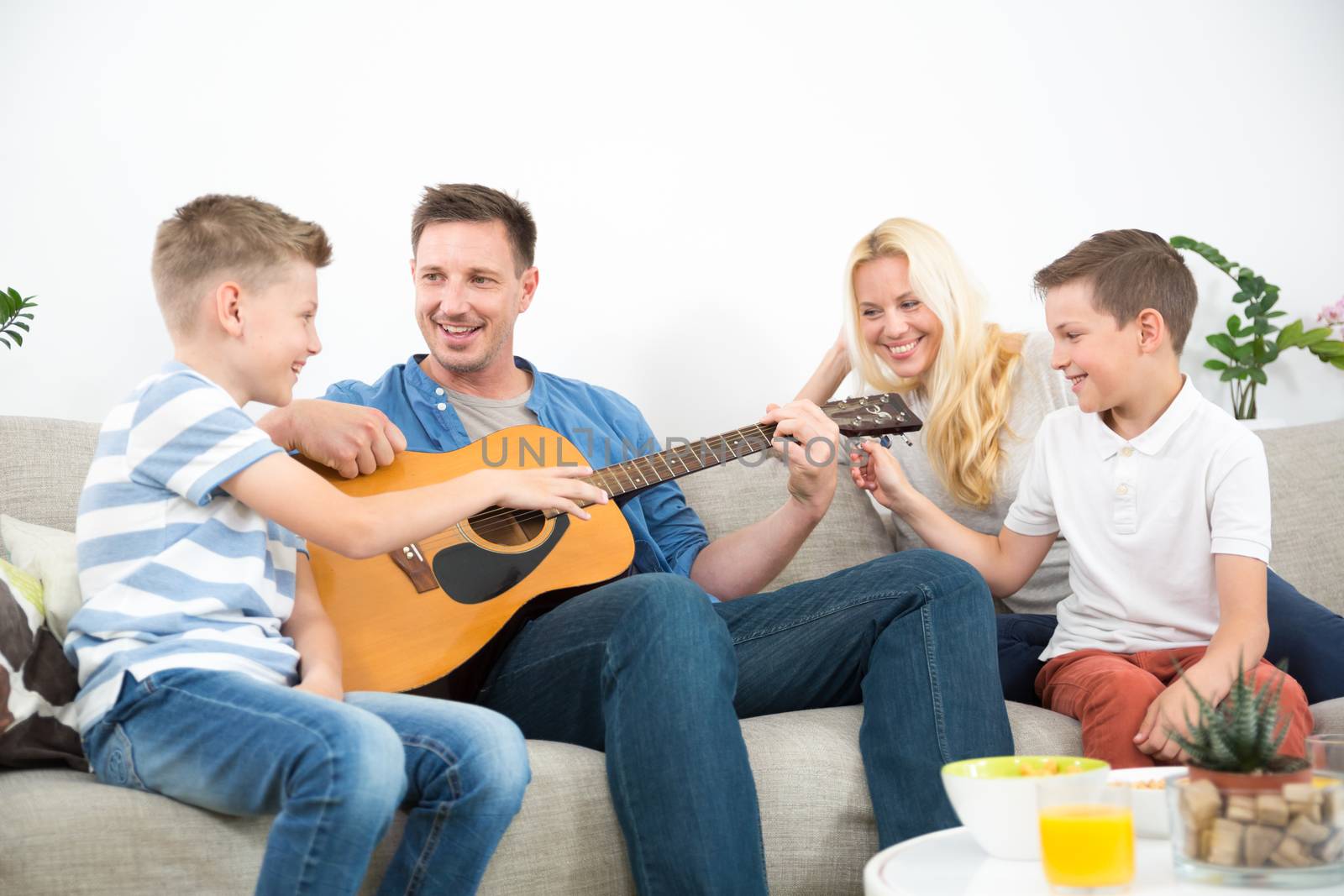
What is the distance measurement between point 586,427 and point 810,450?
439 mm

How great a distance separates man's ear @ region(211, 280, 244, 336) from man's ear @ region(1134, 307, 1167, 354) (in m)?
1.32

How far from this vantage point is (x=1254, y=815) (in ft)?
2.90

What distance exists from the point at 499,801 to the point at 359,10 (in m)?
1.80

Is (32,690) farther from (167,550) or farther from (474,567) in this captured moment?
(474,567)

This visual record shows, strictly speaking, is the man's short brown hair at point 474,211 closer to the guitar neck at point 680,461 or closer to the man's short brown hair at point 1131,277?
the guitar neck at point 680,461

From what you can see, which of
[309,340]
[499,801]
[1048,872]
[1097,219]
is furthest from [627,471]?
[1097,219]

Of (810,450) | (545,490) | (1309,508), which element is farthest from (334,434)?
(1309,508)

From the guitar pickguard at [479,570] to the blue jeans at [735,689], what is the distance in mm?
79

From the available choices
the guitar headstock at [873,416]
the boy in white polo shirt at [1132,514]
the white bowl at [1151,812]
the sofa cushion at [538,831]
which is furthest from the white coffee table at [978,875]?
the guitar headstock at [873,416]

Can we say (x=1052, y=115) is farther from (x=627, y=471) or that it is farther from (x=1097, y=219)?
(x=627, y=471)

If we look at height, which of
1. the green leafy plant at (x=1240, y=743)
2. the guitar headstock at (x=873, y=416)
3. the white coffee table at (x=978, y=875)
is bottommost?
the white coffee table at (x=978, y=875)

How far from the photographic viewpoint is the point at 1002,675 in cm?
186

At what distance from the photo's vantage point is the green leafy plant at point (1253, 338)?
111 inches

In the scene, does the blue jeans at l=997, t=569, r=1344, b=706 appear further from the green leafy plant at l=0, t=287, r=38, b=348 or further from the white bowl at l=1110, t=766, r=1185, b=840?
the green leafy plant at l=0, t=287, r=38, b=348
